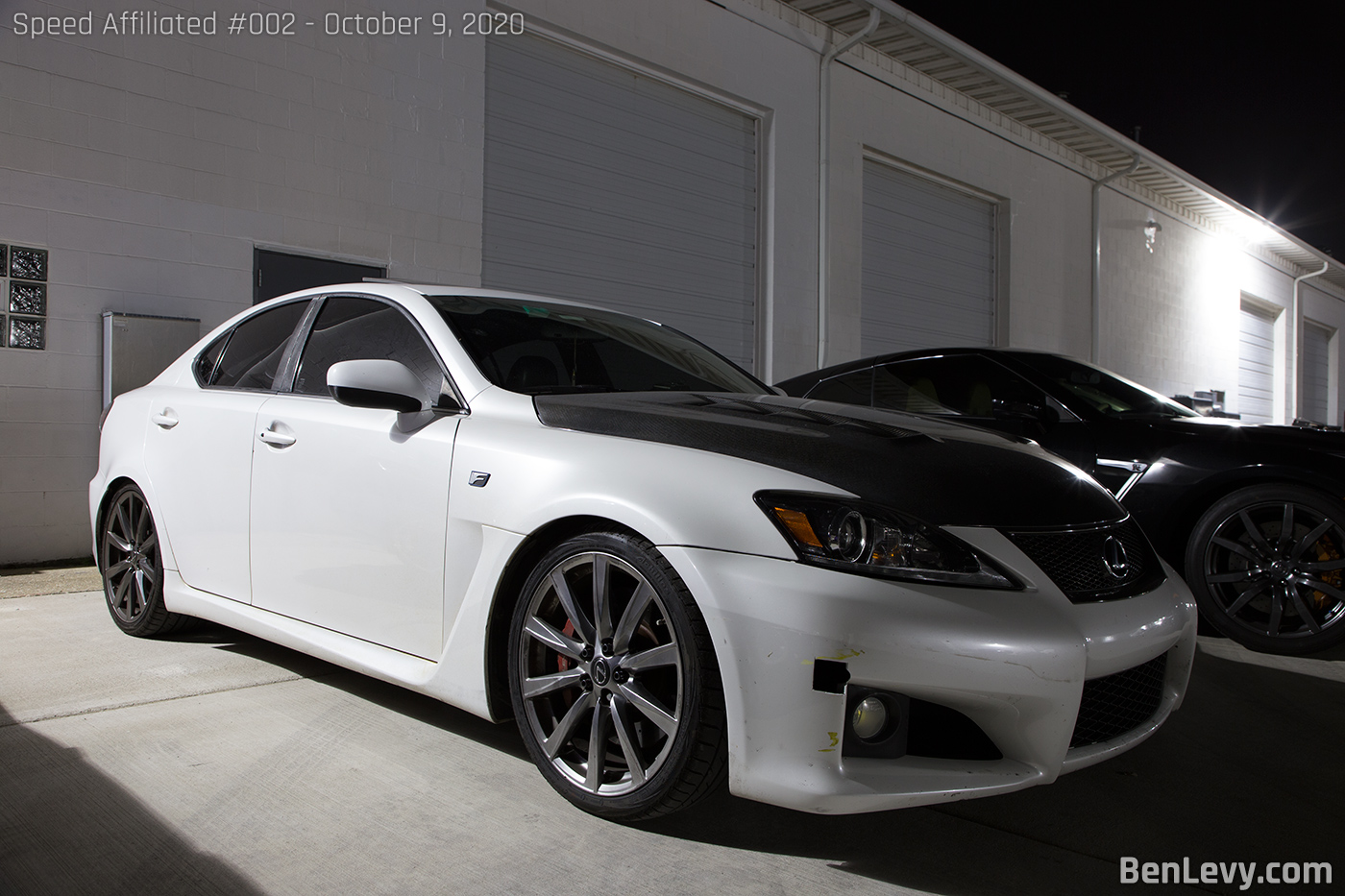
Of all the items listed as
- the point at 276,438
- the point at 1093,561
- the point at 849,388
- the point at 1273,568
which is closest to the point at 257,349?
the point at 276,438

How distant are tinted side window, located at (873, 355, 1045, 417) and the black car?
0.02 metres

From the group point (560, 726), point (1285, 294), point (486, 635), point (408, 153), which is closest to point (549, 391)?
point (486, 635)

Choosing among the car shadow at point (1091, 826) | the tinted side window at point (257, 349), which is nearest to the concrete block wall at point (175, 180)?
the tinted side window at point (257, 349)

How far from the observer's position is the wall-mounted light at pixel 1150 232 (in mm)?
17781

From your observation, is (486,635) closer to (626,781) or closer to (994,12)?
(626,781)

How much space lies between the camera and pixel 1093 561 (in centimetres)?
213

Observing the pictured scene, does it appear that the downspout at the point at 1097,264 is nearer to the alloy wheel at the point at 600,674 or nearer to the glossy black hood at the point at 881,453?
the glossy black hood at the point at 881,453

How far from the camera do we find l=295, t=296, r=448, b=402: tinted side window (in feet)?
8.97

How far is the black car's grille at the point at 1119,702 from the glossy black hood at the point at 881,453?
13.8 inches

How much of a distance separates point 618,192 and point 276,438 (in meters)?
6.72

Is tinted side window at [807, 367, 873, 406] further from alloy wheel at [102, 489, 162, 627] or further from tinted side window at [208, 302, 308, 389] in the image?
alloy wheel at [102, 489, 162, 627]

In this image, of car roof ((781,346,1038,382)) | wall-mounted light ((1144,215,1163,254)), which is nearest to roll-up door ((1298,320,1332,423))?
wall-mounted light ((1144,215,1163,254))

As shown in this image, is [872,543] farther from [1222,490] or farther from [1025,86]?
[1025,86]

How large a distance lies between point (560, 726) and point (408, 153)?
626cm
